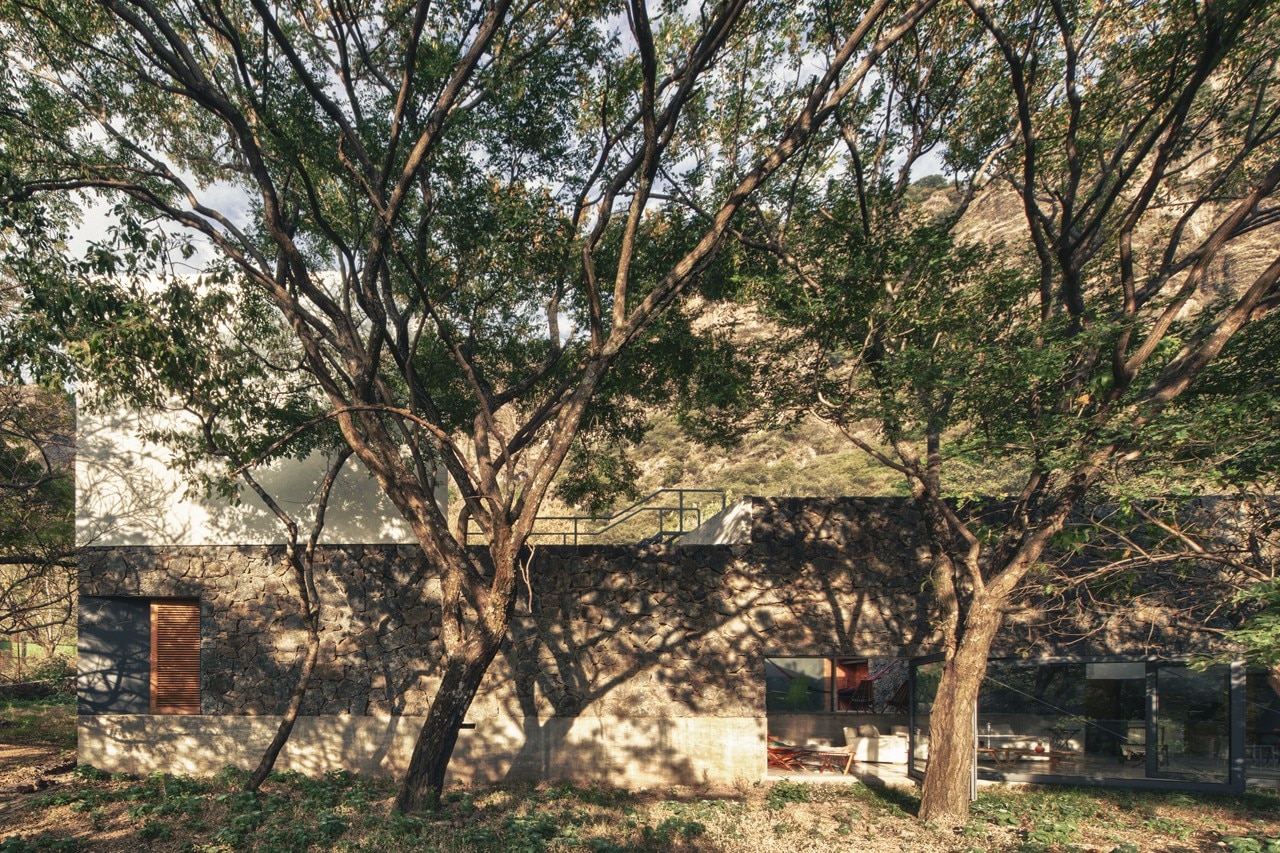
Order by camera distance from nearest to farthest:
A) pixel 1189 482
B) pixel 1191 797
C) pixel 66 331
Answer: pixel 1189 482 < pixel 66 331 < pixel 1191 797

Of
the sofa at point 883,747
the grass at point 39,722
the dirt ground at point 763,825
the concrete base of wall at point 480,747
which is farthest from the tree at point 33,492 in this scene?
the sofa at point 883,747

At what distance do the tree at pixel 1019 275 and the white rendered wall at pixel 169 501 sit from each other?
7092 millimetres

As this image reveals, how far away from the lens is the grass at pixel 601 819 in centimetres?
765

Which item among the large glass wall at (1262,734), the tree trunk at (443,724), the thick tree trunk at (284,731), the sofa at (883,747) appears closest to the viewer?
the tree trunk at (443,724)

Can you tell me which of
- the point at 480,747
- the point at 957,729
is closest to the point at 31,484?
the point at 480,747

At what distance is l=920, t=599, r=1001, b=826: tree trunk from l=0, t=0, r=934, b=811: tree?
4972 mm

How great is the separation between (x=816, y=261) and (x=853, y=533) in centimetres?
410

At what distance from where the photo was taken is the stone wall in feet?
36.1

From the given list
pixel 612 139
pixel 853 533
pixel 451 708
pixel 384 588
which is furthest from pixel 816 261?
pixel 384 588

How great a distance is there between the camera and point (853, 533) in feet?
37.2

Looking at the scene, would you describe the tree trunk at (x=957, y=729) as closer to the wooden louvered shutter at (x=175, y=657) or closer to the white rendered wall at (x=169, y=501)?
the white rendered wall at (x=169, y=501)

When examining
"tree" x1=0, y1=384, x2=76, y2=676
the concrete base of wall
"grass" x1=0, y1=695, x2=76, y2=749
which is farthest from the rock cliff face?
"grass" x1=0, y1=695, x2=76, y2=749

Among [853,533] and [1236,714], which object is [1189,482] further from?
[1236,714]

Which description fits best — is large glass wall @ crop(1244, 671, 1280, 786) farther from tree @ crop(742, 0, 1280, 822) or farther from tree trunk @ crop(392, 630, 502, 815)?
tree trunk @ crop(392, 630, 502, 815)
